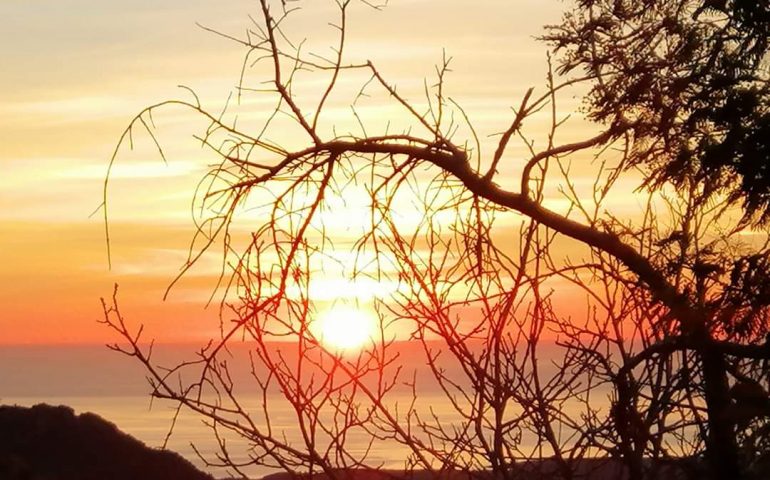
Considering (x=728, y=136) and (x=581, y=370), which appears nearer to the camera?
(x=581, y=370)

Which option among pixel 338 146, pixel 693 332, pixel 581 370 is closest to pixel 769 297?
pixel 693 332

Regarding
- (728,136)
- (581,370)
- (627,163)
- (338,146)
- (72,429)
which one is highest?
(72,429)

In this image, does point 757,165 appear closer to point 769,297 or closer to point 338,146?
point 769,297

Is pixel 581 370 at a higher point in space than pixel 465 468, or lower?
higher

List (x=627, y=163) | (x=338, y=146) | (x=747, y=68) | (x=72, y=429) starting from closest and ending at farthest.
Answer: (x=338, y=146)
(x=747, y=68)
(x=627, y=163)
(x=72, y=429)

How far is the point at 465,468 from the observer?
661cm

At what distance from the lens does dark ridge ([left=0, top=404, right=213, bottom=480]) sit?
28594 mm

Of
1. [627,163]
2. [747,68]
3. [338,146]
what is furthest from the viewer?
[627,163]

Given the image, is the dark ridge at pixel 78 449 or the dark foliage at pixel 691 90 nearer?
the dark foliage at pixel 691 90

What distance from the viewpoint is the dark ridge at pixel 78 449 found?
93.8ft

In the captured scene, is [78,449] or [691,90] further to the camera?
[78,449]

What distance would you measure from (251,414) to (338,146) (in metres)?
1.58

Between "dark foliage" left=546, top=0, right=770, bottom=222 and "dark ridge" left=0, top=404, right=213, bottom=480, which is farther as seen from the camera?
"dark ridge" left=0, top=404, right=213, bottom=480

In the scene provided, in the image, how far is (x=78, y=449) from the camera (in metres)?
29.2
